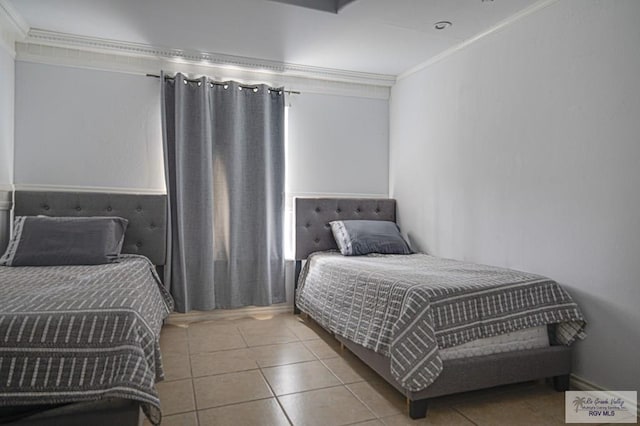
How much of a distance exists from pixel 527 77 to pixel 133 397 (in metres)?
2.69

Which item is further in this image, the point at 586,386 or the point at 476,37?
the point at 476,37

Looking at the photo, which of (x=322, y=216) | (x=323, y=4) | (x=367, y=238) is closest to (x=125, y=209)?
(x=322, y=216)

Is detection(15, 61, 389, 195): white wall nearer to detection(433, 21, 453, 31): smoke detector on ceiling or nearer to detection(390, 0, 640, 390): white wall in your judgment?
detection(390, 0, 640, 390): white wall

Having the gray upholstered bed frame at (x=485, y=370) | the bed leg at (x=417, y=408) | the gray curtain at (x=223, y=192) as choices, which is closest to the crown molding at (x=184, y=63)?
the gray curtain at (x=223, y=192)

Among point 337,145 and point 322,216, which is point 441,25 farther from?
point 322,216

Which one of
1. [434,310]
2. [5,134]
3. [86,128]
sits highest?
[86,128]

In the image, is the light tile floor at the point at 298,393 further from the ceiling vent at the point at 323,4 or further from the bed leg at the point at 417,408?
the ceiling vent at the point at 323,4

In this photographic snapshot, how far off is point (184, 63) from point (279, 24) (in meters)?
1.08

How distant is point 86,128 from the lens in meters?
3.19

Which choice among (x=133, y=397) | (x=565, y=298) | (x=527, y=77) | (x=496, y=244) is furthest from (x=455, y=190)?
(x=133, y=397)

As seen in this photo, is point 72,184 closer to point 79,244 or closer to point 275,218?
point 79,244

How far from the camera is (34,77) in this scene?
3.06 m

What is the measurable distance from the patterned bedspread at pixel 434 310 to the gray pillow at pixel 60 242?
1628mm

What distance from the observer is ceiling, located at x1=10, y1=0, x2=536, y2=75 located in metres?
2.52
